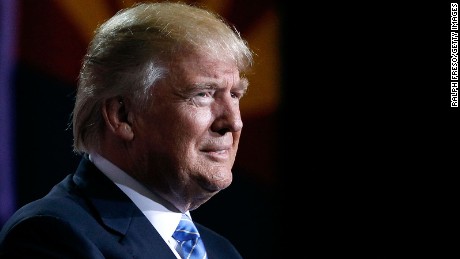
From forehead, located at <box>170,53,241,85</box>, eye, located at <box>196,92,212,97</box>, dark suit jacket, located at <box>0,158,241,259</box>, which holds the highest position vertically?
forehead, located at <box>170,53,241,85</box>

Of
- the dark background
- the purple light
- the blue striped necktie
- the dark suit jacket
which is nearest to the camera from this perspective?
the dark suit jacket

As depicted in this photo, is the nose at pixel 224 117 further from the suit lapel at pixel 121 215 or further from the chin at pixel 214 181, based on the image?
the suit lapel at pixel 121 215

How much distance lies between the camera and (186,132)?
1.32 meters

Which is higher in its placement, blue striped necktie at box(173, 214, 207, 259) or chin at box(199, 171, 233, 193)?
chin at box(199, 171, 233, 193)

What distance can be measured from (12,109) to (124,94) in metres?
0.44

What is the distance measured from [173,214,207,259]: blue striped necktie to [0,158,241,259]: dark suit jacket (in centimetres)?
7

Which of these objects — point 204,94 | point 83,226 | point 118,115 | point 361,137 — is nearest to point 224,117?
point 204,94

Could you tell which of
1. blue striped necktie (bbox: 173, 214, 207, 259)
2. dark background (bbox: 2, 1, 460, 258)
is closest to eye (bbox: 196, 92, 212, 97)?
blue striped necktie (bbox: 173, 214, 207, 259)

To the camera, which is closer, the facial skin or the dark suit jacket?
the dark suit jacket

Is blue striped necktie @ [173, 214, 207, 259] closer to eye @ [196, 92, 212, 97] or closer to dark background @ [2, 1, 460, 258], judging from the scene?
eye @ [196, 92, 212, 97]

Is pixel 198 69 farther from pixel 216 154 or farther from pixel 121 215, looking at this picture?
pixel 121 215

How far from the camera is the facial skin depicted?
1321mm

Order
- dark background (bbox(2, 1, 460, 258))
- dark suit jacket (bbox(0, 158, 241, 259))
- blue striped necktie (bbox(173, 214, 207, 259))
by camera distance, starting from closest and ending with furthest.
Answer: dark suit jacket (bbox(0, 158, 241, 259)) → blue striped necktie (bbox(173, 214, 207, 259)) → dark background (bbox(2, 1, 460, 258))

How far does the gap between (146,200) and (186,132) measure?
5.6 inches
